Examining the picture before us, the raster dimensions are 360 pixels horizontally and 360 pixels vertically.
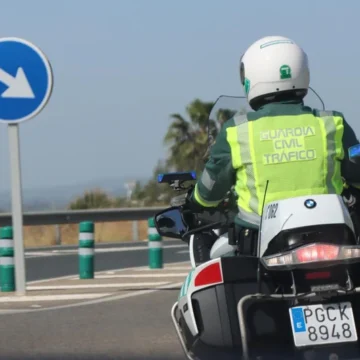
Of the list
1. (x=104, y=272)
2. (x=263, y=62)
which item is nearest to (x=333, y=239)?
(x=263, y=62)

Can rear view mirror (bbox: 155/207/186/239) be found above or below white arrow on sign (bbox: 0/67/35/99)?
below

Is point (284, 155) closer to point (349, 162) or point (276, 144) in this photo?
point (276, 144)

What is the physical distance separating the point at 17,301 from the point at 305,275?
6.83 meters

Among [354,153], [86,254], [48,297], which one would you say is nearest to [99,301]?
[48,297]

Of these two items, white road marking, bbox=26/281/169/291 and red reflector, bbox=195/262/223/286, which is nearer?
red reflector, bbox=195/262/223/286

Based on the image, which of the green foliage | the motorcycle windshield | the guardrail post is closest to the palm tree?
the green foliage

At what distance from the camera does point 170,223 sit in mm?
6359

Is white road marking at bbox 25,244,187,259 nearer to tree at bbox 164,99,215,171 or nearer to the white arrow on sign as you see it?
the white arrow on sign

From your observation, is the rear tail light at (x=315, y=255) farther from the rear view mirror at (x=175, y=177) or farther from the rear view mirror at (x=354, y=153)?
the rear view mirror at (x=175, y=177)

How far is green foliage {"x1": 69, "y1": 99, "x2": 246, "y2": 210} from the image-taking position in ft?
140

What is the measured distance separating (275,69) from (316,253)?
1.10 meters

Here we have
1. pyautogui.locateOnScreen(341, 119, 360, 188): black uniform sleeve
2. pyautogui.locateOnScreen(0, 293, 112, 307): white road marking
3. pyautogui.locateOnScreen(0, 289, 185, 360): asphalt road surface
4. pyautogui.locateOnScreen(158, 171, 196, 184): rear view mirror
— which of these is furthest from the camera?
pyautogui.locateOnScreen(0, 293, 112, 307): white road marking

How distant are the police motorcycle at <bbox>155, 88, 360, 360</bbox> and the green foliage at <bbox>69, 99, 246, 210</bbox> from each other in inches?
1279

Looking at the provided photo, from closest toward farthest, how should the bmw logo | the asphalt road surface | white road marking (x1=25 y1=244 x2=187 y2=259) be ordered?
1. the bmw logo
2. the asphalt road surface
3. white road marking (x1=25 y1=244 x2=187 y2=259)
